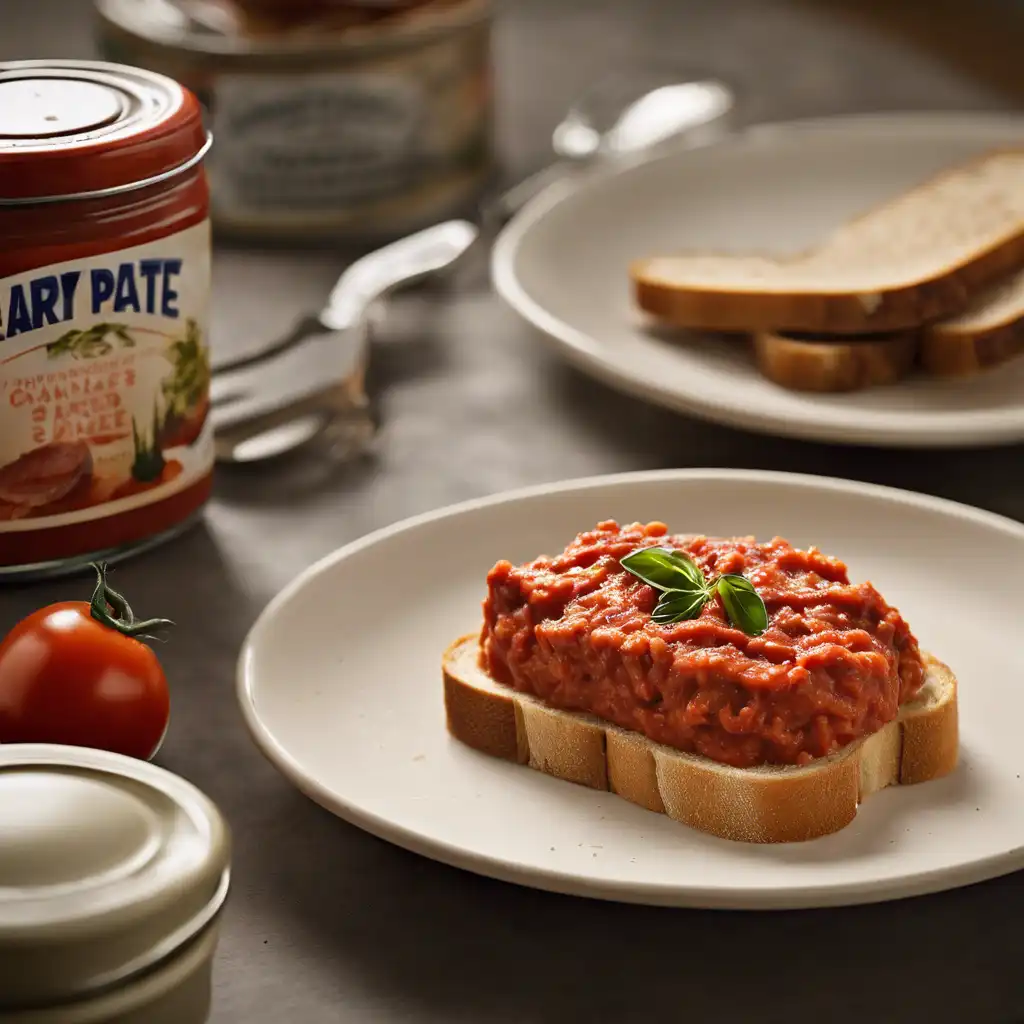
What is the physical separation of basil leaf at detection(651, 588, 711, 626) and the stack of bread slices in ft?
3.12

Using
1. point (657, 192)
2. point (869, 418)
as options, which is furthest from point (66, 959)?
point (657, 192)

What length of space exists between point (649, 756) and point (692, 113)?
8.29 feet

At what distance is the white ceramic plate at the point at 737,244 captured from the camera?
2.32 metres

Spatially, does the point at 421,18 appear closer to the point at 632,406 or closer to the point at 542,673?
the point at 632,406

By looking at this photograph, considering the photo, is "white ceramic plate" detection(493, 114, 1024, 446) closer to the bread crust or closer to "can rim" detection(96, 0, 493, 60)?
the bread crust

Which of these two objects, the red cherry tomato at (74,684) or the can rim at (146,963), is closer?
the can rim at (146,963)

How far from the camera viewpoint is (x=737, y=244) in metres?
3.02

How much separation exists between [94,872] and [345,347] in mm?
1536

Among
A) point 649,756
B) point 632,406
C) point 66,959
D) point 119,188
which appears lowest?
point 632,406

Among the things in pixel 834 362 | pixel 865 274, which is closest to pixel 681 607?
pixel 834 362

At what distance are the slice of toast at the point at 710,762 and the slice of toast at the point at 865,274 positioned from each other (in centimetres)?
93

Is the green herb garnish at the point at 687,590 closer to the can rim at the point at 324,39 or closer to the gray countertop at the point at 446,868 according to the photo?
the gray countertop at the point at 446,868

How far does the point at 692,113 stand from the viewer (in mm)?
3797

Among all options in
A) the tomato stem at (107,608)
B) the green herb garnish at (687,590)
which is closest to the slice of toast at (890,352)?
the green herb garnish at (687,590)
